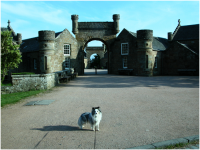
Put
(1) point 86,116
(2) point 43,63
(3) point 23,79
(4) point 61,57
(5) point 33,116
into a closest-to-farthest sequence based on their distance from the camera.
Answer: (1) point 86,116 < (5) point 33,116 < (3) point 23,79 < (2) point 43,63 < (4) point 61,57

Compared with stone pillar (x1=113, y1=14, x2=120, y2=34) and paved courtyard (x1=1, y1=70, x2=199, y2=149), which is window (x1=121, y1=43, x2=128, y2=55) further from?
paved courtyard (x1=1, y1=70, x2=199, y2=149)

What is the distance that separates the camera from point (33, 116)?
6.15 m

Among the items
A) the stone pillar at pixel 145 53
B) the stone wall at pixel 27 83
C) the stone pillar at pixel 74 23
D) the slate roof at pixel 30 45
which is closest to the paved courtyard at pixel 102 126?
the stone wall at pixel 27 83

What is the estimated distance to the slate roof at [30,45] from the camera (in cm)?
3152

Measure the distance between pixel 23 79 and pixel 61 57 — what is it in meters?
16.2

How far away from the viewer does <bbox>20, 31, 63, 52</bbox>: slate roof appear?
31.5 m

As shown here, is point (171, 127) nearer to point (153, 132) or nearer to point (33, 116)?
point (153, 132)

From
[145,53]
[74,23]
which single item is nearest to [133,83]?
[145,53]

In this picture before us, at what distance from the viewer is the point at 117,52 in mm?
29234

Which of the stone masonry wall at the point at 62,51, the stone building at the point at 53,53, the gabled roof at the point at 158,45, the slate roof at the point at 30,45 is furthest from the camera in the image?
the slate roof at the point at 30,45

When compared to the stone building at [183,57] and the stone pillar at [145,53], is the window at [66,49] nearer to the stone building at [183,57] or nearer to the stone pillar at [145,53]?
the stone pillar at [145,53]

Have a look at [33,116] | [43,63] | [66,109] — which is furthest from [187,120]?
[43,63]

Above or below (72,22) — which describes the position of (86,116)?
below

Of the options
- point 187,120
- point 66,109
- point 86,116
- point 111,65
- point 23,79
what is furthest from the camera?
point 111,65
